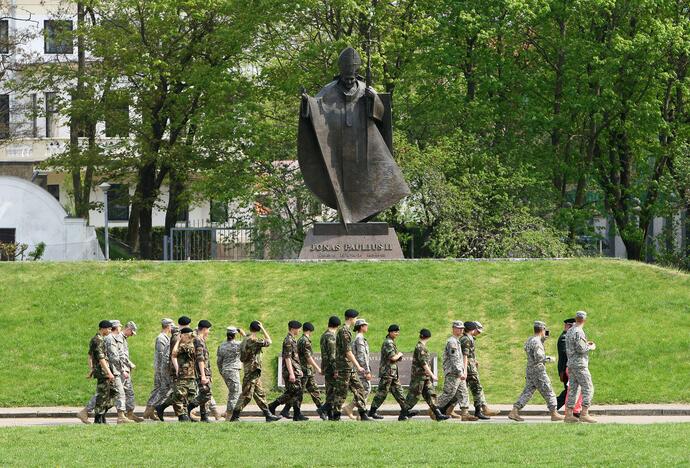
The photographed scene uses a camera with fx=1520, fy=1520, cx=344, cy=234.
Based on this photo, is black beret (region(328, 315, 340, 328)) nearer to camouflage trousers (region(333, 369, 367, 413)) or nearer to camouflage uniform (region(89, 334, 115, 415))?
camouflage trousers (region(333, 369, 367, 413))

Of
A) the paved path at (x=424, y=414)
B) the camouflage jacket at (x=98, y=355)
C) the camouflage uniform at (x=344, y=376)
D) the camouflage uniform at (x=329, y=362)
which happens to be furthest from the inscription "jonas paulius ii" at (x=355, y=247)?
the camouflage jacket at (x=98, y=355)

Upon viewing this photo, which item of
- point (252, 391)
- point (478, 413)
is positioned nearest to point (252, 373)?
point (252, 391)

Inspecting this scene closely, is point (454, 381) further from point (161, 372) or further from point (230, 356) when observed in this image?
point (161, 372)

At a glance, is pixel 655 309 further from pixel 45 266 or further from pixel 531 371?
pixel 45 266

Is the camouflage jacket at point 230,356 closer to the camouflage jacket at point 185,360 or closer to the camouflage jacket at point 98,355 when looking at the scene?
the camouflage jacket at point 185,360

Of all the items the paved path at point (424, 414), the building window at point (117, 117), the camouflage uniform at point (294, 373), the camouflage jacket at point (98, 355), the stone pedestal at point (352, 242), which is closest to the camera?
the camouflage jacket at point (98, 355)

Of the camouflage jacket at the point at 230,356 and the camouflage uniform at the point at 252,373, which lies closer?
the camouflage uniform at the point at 252,373

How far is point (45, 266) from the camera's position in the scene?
33750mm

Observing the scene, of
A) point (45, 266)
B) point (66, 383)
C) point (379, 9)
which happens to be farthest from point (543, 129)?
point (66, 383)

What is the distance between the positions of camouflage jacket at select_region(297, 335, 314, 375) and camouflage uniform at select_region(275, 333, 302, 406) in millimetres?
A: 74

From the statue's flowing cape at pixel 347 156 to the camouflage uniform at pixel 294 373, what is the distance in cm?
891

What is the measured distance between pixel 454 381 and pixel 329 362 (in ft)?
6.43

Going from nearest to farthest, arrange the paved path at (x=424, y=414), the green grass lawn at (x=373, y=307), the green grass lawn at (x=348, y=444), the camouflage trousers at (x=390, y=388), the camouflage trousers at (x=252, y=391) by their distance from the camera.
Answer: the green grass lawn at (x=348, y=444), the camouflage trousers at (x=252, y=391), the camouflage trousers at (x=390, y=388), the paved path at (x=424, y=414), the green grass lawn at (x=373, y=307)

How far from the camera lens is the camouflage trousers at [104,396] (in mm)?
23125
